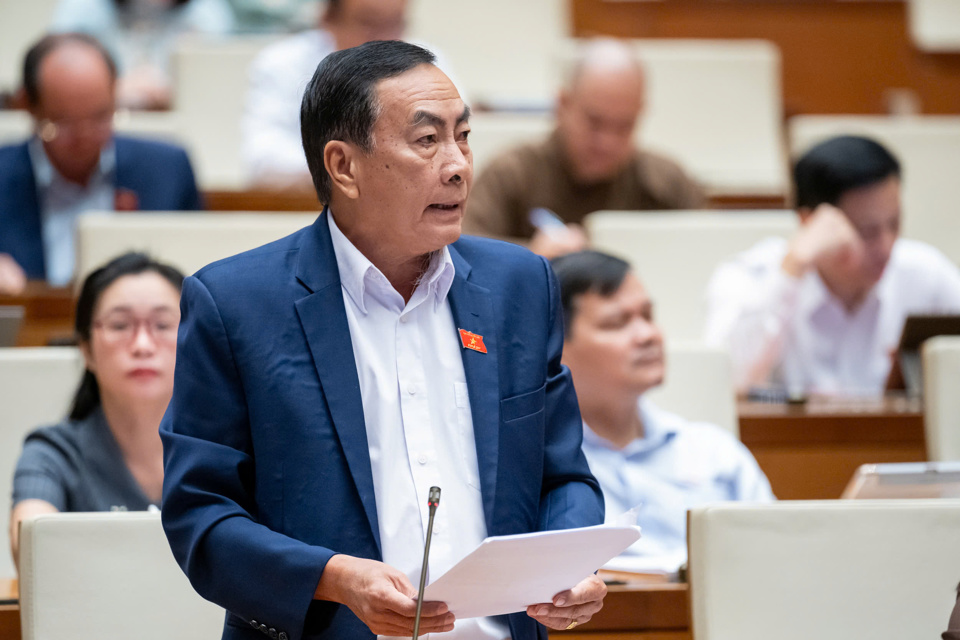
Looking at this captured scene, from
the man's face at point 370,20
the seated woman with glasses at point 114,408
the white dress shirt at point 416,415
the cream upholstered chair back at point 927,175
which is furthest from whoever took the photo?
the cream upholstered chair back at point 927,175

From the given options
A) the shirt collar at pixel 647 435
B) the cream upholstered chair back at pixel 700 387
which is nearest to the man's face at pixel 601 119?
the cream upholstered chair back at pixel 700 387

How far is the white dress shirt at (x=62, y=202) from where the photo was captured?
2.34m

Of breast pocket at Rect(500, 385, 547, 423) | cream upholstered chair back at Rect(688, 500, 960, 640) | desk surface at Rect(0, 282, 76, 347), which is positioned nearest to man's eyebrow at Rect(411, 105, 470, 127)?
breast pocket at Rect(500, 385, 547, 423)

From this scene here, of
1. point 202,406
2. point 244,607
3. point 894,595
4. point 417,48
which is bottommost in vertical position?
point 894,595

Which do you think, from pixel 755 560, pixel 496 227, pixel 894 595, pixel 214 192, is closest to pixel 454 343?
pixel 755 560

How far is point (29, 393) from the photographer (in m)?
1.69

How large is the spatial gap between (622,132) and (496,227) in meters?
→ 0.31

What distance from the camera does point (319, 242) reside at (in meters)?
0.94

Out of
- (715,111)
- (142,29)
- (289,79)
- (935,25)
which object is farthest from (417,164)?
(935,25)

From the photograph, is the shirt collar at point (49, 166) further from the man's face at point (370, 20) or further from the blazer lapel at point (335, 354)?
the blazer lapel at point (335, 354)

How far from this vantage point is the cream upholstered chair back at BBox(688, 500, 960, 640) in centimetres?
115

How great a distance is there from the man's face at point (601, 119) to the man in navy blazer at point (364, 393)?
58.1 inches

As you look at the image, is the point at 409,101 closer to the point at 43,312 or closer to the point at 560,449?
the point at 560,449

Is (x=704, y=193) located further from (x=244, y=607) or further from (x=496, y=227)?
(x=244, y=607)
